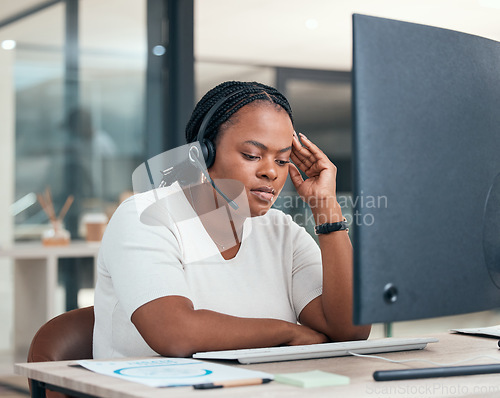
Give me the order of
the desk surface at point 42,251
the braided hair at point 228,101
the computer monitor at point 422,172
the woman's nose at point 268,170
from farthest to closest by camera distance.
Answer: the desk surface at point 42,251, the braided hair at point 228,101, the woman's nose at point 268,170, the computer monitor at point 422,172

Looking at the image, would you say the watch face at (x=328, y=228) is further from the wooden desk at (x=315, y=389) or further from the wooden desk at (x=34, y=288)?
the wooden desk at (x=34, y=288)

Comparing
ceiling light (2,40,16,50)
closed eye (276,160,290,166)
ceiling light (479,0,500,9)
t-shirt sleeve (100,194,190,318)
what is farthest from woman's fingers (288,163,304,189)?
ceiling light (479,0,500,9)

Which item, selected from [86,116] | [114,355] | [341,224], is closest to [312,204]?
[341,224]

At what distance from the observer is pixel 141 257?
50.5 inches

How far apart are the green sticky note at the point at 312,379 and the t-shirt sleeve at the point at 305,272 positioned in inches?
23.1

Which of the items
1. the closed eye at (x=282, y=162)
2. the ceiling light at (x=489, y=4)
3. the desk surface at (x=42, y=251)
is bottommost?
the desk surface at (x=42, y=251)

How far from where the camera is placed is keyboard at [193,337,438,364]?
1.07 meters

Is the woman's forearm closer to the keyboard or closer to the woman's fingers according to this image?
the keyboard

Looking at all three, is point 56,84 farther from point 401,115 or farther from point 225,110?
point 401,115

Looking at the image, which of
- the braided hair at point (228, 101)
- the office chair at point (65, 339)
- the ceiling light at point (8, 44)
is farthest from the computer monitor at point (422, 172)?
the ceiling light at point (8, 44)

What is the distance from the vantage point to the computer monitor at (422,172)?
32.9 inches

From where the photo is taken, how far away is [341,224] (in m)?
1.48

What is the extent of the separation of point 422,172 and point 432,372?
28 centimetres

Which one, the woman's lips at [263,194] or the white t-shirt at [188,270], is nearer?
the white t-shirt at [188,270]
